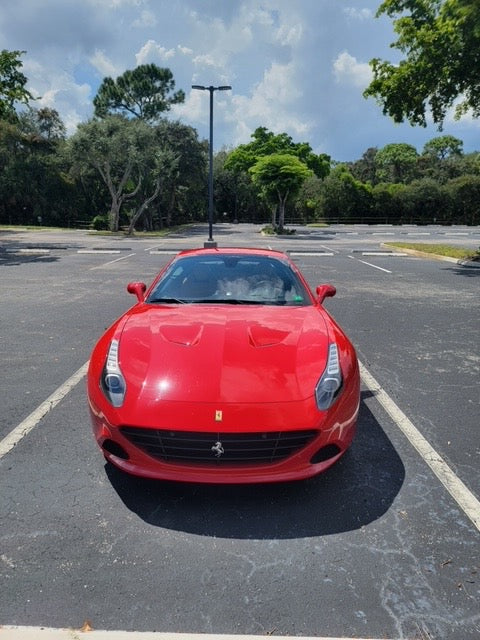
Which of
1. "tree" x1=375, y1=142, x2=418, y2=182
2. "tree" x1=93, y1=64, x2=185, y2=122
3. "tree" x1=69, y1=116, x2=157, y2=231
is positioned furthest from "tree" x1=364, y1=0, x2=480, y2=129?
"tree" x1=375, y1=142, x2=418, y2=182

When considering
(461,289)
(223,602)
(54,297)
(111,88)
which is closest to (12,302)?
(54,297)

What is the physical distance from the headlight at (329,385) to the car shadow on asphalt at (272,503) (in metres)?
0.59

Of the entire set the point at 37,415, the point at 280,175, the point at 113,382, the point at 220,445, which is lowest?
the point at 37,415

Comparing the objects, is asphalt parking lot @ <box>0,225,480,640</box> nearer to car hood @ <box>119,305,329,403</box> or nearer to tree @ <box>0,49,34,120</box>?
car hood @ <box>119,305,329,403</box>

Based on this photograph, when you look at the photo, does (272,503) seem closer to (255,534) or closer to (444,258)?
(255,534)

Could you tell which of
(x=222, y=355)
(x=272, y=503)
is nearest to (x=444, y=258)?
(x=222, y=355)

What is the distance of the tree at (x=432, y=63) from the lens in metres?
13.5

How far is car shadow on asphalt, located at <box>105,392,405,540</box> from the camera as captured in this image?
2564 mm

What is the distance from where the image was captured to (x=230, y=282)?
414cm

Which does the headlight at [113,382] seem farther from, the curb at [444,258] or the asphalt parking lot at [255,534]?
the curb at [444,258]

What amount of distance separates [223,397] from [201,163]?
44806 mm

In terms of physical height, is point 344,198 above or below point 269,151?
below

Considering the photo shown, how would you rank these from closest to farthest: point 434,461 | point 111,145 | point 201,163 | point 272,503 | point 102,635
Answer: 1. point 102,635
2. point 272,503
3. point 434,461
4. point 111,145
5. point 201,163

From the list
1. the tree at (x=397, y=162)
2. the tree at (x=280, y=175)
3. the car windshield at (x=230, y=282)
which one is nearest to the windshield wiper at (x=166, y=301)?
the car windshield at (x=230, y=282)
